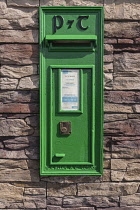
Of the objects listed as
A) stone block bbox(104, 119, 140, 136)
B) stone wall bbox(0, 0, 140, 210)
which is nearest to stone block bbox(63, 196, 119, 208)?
stone wall bbox(0, 0, 140, 210)

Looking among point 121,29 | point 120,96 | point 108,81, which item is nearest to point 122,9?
point 121,29

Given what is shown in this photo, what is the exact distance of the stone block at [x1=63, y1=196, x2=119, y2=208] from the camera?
2613mm

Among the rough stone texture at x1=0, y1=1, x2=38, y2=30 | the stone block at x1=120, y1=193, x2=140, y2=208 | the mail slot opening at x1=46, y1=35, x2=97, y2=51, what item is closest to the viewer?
the mail slot opening at x1=46, y1=35, x2=97, y2=51

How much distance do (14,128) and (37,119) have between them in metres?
0.25

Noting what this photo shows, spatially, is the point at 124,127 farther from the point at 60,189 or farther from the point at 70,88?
the point at 60,189

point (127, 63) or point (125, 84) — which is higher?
point (127, 63)

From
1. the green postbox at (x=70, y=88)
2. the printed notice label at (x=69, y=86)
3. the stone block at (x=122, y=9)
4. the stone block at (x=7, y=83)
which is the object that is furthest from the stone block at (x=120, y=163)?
the stone block at (x=122, y=9)

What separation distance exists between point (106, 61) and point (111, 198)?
1.40 m

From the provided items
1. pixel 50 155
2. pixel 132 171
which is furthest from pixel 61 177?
pixel 132 171

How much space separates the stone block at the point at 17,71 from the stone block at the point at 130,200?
159 centimetres

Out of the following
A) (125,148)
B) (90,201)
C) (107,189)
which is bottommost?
(90,201)

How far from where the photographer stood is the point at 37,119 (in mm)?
2568

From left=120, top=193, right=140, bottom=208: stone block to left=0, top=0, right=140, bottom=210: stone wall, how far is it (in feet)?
0.03

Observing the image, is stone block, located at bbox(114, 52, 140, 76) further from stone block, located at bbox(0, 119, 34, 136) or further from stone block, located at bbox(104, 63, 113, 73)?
stone block, located at bbox(0, 119, 34, 136)
